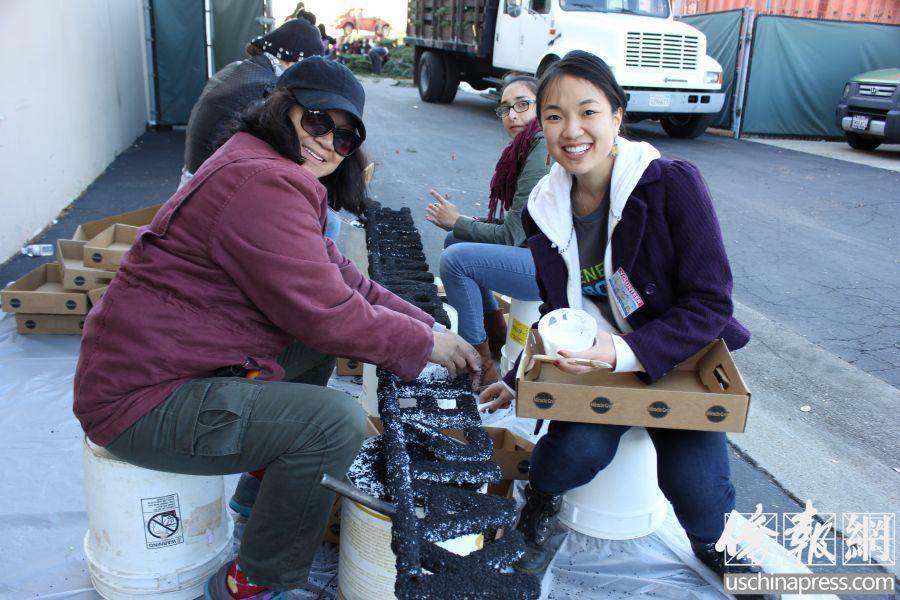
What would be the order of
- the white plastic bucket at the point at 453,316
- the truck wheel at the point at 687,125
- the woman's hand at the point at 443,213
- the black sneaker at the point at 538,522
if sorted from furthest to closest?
the truck wheel at the point at 687,125
the woman's hand at the point at 443,213
the white plastic bucket at the point at 453,316
the black sneaker at the point at 538,522

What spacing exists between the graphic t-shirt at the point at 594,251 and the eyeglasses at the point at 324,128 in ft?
2.44

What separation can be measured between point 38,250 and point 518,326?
3.45m

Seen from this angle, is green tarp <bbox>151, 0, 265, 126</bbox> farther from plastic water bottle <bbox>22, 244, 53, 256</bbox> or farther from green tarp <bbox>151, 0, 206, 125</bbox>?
plastic water bottle <bbox>22, 244, 53, 256</bbox>

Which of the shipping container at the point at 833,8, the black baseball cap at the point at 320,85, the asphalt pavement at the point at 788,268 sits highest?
the shipping container at the point at 833,8

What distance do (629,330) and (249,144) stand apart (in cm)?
121

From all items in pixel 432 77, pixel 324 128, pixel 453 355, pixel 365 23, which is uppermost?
pixel 365 23

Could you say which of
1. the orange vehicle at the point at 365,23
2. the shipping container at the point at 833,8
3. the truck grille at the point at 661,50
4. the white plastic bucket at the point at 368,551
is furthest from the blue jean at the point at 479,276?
the orange vehicle at the point at 365,23

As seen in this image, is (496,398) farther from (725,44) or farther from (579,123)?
(725,44)

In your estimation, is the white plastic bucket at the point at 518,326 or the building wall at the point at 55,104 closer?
the white plastic bucket at the point at 518,326

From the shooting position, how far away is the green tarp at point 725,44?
11.9 m

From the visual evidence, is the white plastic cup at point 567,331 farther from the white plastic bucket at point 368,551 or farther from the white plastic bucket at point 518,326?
the white plastic bucket at point 518,326

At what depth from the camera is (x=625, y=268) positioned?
2.05 m

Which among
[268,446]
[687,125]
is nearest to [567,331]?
[268,446]

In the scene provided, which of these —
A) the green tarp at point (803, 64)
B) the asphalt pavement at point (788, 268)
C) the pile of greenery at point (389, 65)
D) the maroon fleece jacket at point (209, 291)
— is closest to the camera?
the maroon fleece jacket at point (209, 291)
